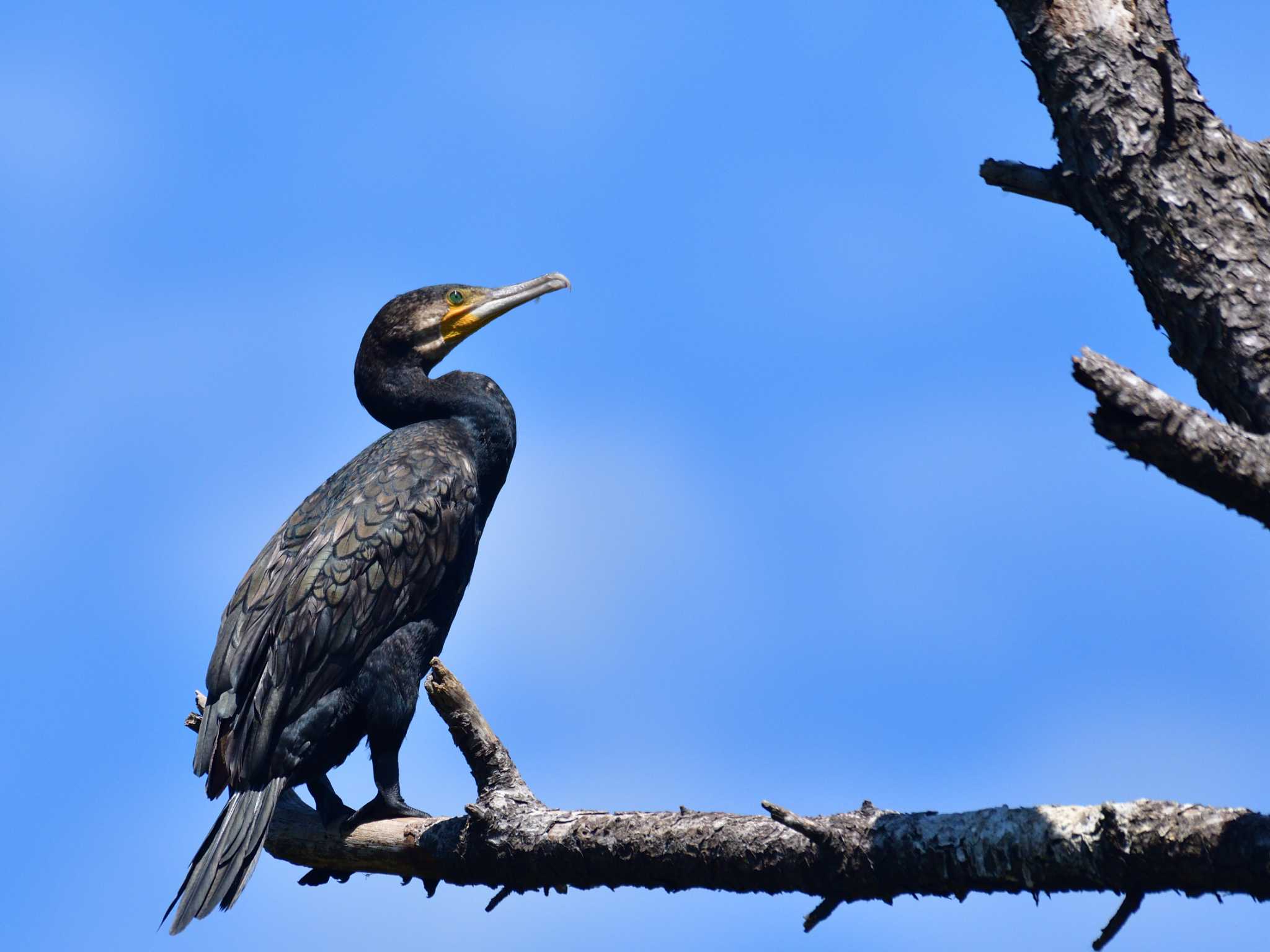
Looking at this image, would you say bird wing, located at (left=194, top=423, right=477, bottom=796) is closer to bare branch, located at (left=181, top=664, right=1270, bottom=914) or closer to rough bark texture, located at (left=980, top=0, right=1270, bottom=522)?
bare branch, located at (left=181, top=664, right=1270, bottom=914)

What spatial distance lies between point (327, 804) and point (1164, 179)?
3.58 metres

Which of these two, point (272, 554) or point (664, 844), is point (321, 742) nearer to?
point (272, 554)

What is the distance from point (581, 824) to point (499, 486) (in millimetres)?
2703

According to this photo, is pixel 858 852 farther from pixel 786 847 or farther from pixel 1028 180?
pixel 1028 180

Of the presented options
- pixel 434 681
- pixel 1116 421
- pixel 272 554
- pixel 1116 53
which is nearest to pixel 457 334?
pixel 272 554

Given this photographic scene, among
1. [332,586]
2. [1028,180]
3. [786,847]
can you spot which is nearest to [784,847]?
[786,847]

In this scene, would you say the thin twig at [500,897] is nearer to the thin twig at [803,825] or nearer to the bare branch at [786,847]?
the bare branch at [786,847]

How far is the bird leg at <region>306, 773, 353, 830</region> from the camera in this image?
5.01 metres

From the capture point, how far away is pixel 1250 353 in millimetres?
3129

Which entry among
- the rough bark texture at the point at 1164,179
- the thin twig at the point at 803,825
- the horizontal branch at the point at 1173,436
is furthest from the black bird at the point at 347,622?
the horizontal branch at the point at 1173,436

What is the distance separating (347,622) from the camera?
5.47 metres

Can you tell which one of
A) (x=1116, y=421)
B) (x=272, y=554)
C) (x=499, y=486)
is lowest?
(x=1116, y=421)

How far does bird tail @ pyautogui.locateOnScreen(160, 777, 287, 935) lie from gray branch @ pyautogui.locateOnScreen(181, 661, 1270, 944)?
198 millimetres

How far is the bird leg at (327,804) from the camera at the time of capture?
501 centimetres
